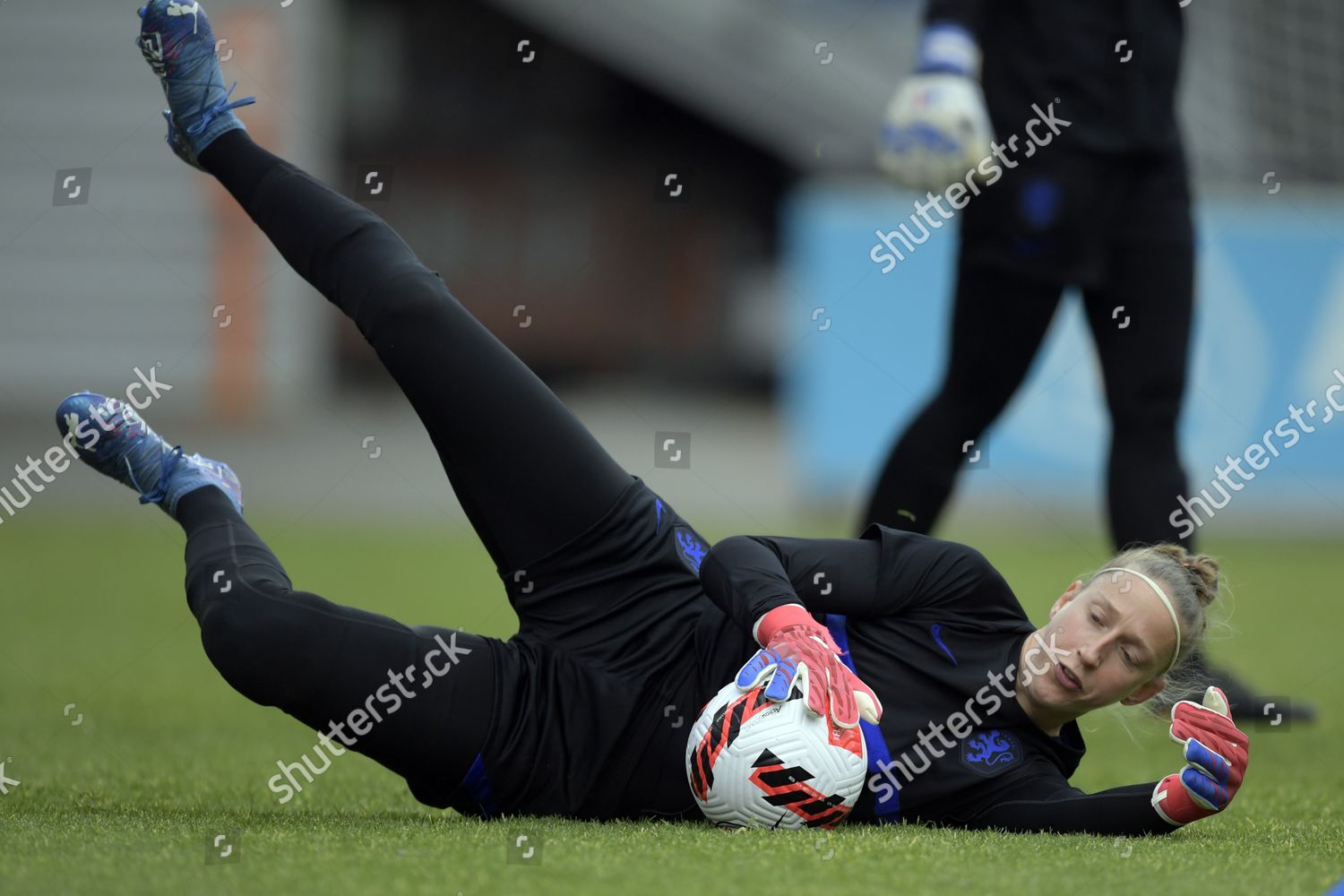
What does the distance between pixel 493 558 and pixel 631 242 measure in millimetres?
14790

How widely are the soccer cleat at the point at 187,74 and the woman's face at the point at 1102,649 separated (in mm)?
1832

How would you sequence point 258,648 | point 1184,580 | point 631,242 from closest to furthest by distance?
point 258,648 < point 1184,580 < point 631,242

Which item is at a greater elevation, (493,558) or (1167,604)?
(493,558)

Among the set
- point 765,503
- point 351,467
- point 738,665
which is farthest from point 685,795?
point 351,467

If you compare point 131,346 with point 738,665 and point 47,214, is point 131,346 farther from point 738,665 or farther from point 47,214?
point 738,665

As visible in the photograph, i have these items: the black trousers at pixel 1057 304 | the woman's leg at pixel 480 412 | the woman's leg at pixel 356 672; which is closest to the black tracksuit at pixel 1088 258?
the black trousers at pixel 1057 304

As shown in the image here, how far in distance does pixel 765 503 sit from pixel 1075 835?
758 centimetres

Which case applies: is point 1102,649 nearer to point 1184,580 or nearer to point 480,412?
point 1184,580

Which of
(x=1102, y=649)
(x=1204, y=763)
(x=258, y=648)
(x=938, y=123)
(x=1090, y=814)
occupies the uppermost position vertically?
(x=938, y=123)

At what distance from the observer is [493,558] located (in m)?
2.75

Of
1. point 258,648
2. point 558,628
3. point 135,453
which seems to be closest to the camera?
point 258,648

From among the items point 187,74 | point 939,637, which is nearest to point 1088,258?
point 939,637

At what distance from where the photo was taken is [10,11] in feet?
46.7

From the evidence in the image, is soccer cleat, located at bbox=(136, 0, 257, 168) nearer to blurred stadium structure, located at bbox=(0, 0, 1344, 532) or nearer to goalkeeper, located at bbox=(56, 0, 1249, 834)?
goalkeeper, located at bbox=(56, 0, 1249, 834)
